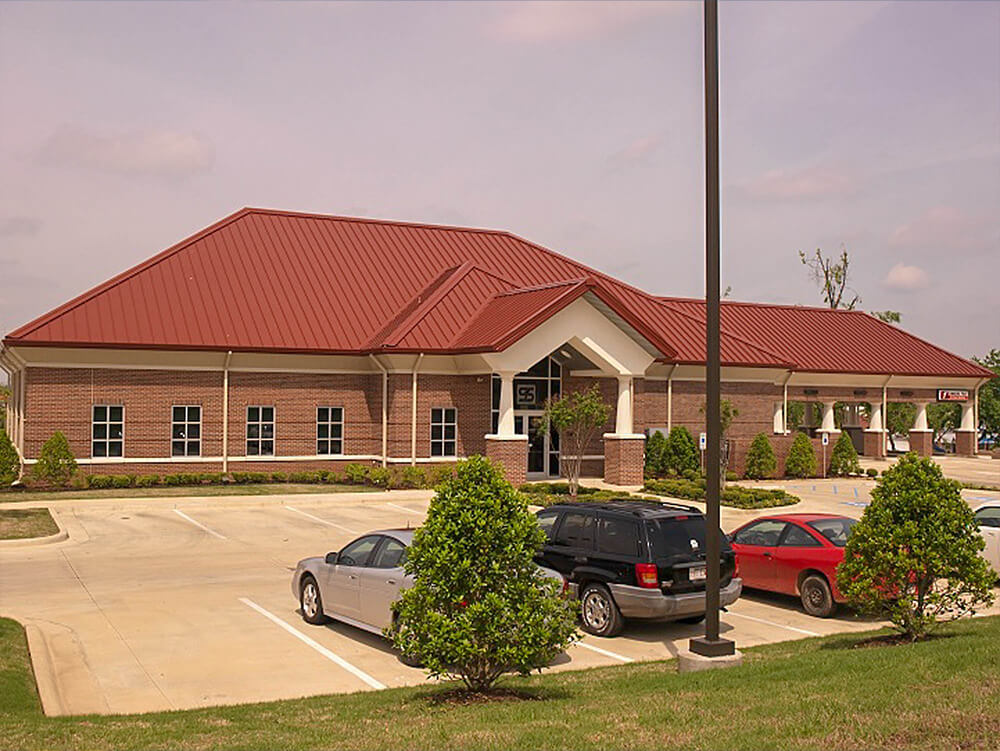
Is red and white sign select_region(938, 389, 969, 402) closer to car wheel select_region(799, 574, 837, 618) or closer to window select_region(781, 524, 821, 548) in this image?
window select_region(781, 524, 821, 548)

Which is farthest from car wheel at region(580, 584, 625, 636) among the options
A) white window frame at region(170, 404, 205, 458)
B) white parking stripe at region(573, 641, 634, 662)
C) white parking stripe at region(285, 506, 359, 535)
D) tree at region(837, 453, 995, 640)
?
white window frame at region(170, 404, 205, 458)

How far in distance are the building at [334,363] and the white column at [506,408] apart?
0.17ft

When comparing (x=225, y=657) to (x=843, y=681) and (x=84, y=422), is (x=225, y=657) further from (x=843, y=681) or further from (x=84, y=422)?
(x=84, y=422)

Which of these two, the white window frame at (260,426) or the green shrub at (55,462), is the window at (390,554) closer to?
the green shrub at (55,462)

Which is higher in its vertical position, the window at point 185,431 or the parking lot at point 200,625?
the window at point 185,431

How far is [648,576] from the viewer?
500 inches

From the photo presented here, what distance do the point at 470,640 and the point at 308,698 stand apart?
2047 millimetres

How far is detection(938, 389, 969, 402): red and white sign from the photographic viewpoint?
4828 centimetres

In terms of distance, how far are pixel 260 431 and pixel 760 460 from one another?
1702cm

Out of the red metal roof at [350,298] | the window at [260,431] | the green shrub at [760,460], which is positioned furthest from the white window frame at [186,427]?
the green shrub at [760,460]

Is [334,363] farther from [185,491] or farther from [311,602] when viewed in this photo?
[311,602]

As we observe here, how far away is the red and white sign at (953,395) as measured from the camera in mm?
48281

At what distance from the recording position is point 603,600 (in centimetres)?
1308

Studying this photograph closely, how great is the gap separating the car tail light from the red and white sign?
1574 inches
